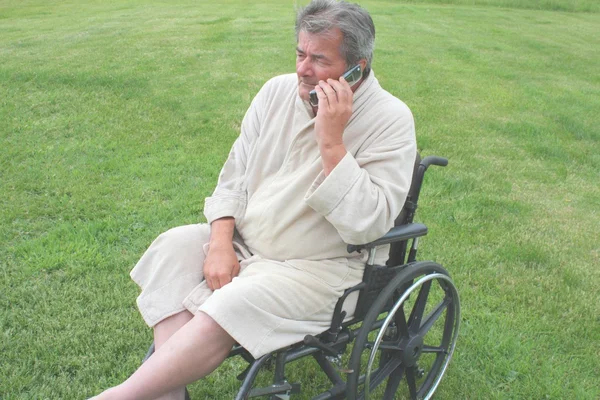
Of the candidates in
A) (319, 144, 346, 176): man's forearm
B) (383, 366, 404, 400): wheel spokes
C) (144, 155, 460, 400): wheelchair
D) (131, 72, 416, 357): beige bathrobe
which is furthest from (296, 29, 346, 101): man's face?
(383, 366, 404, 400): wheel spokes

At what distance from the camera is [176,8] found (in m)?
13.5

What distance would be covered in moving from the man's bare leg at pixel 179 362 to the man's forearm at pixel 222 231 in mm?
424

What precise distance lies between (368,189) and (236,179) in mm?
709

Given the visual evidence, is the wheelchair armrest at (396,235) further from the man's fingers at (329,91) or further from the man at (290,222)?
the man's fingers at (329,91)

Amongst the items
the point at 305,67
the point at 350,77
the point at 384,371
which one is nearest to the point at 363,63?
the point at 350,77

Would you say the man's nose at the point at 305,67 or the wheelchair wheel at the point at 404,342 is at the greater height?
the man's nose at the point at 305,67

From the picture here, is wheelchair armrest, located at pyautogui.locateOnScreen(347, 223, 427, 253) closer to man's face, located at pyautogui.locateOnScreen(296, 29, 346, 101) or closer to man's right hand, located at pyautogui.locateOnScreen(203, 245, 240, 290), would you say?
man's right hand, located at pyautogui.locateOnScreen(203, 245, 240, 290)

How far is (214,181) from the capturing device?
4.57 metres

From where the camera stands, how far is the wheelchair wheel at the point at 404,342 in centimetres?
198

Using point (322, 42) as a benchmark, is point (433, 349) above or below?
below

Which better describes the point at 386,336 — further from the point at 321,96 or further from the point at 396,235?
the point at 321,96

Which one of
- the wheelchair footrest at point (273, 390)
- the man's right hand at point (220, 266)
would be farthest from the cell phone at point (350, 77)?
the wheelchair footrest at point (273, 390)

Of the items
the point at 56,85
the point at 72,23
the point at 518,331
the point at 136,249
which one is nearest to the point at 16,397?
the point at 136,249

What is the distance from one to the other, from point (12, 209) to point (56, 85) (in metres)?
3.34
